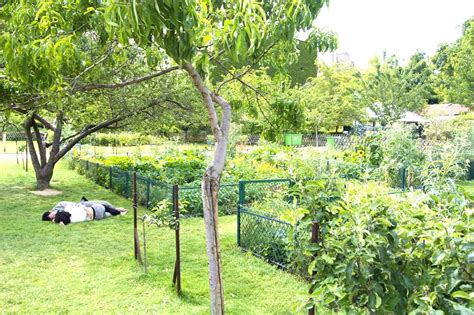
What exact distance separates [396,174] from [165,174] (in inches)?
216

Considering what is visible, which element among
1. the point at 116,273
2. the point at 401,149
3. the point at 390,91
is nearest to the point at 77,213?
the point at 116,273

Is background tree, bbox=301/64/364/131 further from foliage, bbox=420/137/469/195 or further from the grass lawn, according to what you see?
the grass lawn

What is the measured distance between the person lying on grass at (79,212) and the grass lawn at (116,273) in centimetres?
19

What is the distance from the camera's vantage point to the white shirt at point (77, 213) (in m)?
7.69

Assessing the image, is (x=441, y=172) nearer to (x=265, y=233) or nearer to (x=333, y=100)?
(x=265, y=233)

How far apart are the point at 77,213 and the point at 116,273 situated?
3140 mm

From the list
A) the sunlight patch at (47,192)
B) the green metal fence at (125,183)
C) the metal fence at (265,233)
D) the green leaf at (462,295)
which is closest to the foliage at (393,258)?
the green leaf at (462,295)

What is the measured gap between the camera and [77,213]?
7.75 meters

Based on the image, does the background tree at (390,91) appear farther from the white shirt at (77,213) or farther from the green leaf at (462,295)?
the green leaf at (462,295)

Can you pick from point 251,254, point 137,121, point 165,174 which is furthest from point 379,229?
point 137,121

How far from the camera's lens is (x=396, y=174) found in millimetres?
9992

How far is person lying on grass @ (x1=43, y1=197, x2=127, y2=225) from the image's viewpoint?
7562 mm

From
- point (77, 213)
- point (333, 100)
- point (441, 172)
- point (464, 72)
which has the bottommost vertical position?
point (77, 213)

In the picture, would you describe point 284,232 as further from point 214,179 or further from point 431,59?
point 431,59
